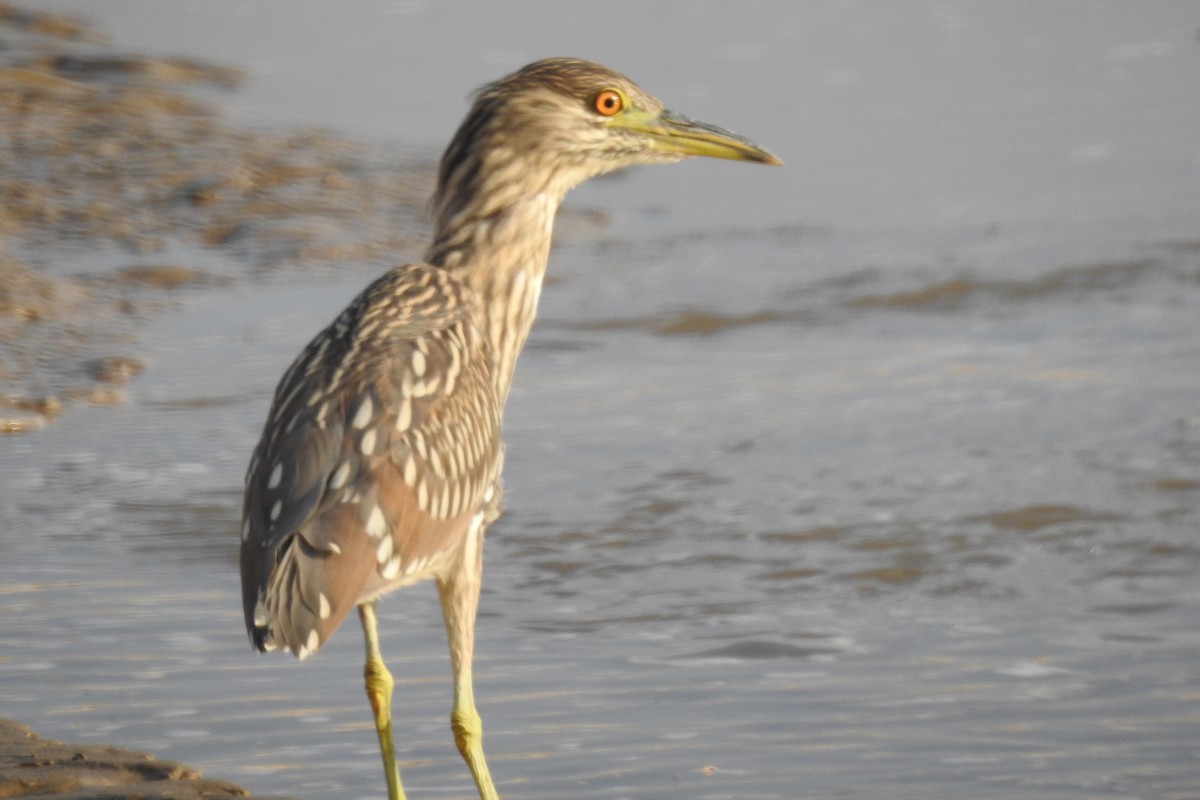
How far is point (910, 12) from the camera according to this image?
16.2 metres

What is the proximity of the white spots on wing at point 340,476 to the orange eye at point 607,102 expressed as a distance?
1.57 m

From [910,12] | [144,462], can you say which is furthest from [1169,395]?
[910,12]

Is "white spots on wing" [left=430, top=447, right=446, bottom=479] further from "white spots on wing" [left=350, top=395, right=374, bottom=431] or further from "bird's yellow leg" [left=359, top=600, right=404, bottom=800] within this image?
"bird's yellow leg" [left=359, top=600, right=404, bottom=800]

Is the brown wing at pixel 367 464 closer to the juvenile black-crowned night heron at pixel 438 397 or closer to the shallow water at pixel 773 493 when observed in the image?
the juvenile black-crowned night heron at pixel 438 397

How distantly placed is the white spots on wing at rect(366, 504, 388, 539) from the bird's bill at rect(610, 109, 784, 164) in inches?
65.2

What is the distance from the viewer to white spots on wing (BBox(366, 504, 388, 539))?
4480 millimetres

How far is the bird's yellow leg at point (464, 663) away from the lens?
5004 millimetres

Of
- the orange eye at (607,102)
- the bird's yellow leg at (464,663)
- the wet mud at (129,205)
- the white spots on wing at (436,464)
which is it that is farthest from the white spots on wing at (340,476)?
the wet mud at (129,205)

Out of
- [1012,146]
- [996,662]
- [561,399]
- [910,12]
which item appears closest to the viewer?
[996,662]

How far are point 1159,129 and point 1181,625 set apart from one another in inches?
289

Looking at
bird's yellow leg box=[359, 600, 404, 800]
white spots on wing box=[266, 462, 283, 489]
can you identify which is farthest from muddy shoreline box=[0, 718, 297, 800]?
white spots on wing box=[266, 462, 283, 489]

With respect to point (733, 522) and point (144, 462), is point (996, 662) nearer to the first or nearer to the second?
point (733, 522)

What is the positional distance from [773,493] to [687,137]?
230cm

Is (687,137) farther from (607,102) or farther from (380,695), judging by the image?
(380,695)
